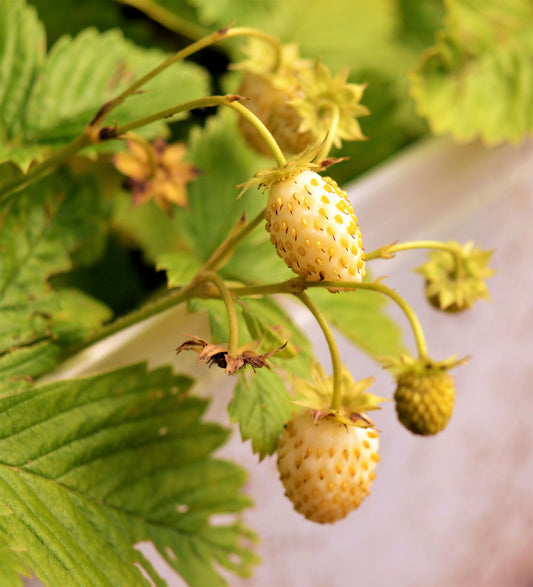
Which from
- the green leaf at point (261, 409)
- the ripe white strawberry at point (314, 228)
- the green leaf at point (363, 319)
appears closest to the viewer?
the ripe white strawberry at point (314, 228)

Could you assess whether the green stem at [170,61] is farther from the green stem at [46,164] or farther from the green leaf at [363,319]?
the green leaf at [363,319]

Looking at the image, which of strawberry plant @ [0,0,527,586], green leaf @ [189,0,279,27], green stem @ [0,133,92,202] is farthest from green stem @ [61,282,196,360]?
green leaf @ [189,0,279,27]

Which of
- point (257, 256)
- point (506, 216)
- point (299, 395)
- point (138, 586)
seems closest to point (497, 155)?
point (506, 216)

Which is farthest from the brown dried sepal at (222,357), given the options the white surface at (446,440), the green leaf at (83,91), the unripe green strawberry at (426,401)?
the white surface at (446,440)

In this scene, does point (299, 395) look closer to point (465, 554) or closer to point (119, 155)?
point (119, 155)

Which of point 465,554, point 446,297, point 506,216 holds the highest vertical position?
point 506,216

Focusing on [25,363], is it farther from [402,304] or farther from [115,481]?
[402,304]
